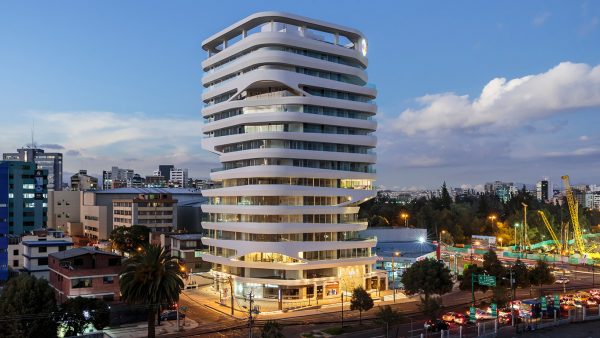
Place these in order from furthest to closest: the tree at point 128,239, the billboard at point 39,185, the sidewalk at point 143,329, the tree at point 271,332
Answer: the billboard at point 39,185 → the tree at point 128,239 → the sidewalk at point 143,329 → the tree at point 271,332

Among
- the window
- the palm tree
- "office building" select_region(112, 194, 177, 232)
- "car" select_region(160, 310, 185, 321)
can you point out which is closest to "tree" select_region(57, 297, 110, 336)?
the palm tree

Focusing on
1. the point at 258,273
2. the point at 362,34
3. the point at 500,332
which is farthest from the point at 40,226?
the point at 500,332

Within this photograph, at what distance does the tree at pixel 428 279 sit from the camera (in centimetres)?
8362

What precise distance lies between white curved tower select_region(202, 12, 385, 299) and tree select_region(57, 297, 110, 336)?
31.1 meters

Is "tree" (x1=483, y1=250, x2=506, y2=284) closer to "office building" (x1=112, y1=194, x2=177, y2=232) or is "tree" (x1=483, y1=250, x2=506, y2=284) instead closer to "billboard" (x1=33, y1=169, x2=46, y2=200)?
"office building" (x1=112, y1=194, x2=177, y2=232)

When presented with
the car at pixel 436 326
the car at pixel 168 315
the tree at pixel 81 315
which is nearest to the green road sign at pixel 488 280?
the car at pixel 436 326

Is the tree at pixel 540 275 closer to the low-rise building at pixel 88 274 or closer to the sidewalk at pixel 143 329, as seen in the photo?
the sidewalk at pixel 143 329

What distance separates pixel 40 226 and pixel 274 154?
126 meters

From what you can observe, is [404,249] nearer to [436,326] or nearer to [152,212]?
[436,326]

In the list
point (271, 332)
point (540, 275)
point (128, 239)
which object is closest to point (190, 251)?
point (128, 239)

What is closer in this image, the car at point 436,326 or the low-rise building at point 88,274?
the car at point 436,326

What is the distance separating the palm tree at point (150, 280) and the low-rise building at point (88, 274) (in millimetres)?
19704

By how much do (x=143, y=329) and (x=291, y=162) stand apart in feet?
129

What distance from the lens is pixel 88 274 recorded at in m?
82.8
